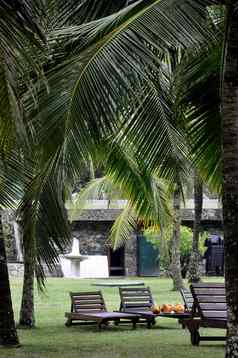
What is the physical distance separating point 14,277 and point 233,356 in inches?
712

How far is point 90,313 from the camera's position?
43.7 ft

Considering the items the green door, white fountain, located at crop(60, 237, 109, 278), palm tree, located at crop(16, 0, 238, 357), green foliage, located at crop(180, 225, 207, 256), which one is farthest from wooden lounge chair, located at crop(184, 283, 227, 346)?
the green door

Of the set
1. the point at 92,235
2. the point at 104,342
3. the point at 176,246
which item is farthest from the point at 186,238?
the point at 104,342

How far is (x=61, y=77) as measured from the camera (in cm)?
748

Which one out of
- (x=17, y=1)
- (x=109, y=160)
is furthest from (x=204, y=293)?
(x=17, y=1)

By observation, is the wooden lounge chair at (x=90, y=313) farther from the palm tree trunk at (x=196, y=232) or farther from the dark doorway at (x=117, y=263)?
the dark doorway at (x=117, y=263)

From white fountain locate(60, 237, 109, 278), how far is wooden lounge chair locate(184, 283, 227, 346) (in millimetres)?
15275

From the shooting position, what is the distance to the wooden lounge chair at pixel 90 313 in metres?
12.8

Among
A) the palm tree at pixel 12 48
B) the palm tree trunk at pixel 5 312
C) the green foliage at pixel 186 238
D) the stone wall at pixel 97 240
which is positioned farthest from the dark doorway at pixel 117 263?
the palm tree at pixel 12 48

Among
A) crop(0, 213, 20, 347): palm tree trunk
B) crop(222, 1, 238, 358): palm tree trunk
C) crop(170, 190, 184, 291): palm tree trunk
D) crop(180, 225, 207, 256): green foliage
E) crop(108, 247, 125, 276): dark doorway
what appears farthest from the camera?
crop(108, 247, 125, 276): dark doorway

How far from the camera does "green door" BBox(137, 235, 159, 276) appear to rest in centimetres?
2794

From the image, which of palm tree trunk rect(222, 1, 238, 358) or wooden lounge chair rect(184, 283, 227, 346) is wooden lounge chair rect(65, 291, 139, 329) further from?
palm tree trunk rect(222, 1, 238, 358)

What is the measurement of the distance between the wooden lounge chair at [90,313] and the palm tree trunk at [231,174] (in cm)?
563

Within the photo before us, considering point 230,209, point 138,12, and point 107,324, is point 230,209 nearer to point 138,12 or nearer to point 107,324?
point 138,12
